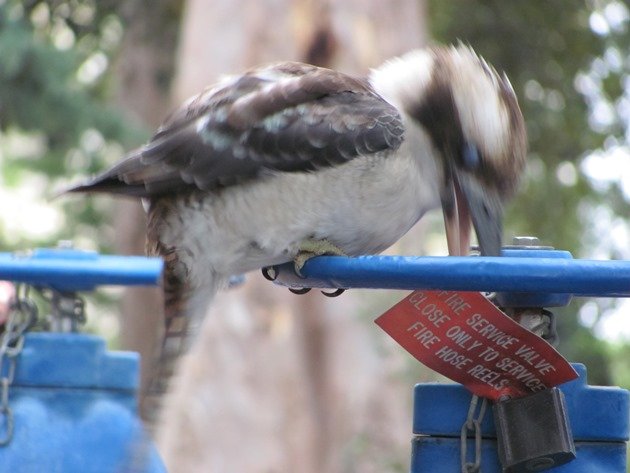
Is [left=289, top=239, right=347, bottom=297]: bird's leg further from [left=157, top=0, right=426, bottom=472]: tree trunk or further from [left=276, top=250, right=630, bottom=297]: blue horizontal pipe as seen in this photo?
[left=157, top=0, right=426, bottom=472]: tree trunk

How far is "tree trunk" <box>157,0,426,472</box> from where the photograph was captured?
7.09 metres

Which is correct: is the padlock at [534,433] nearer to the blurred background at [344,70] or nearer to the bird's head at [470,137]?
the bird's head at [470,137]

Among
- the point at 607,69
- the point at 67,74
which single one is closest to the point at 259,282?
the point at 67,74

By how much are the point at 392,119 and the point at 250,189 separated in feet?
1.15

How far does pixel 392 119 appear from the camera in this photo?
2674 millimetres

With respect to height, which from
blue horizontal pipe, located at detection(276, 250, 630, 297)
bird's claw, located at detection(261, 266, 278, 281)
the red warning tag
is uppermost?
bird's claw, located at detection(261, 266, 278, 281)

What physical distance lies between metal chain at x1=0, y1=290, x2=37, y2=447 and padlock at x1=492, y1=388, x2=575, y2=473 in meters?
1.29

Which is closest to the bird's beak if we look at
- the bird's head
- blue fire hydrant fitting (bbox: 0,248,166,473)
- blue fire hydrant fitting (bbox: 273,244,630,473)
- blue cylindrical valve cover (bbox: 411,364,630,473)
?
the bird's head

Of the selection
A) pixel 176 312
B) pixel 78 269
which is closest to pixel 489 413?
pixel 176 312

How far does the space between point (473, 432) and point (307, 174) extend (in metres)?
0.73

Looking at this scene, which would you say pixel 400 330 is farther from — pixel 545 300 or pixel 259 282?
pixel 259 282

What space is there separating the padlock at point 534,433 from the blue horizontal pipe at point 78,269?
0.74m

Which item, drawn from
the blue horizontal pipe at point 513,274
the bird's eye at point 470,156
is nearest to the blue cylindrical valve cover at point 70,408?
the bird's eye at point 470,156

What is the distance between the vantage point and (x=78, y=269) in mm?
2596
